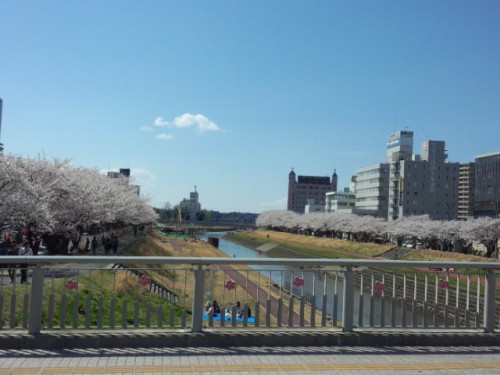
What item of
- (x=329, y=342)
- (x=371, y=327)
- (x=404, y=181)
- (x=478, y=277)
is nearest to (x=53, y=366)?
(x=329, y=342)

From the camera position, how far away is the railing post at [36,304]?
643cm

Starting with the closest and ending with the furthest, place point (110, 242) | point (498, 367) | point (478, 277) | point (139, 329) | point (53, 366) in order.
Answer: point (53, 366) → point (498, 367) → point (139, 329) → point (478, 277) → point (110, 242)

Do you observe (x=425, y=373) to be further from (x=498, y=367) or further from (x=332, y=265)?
(x=332, y=265)

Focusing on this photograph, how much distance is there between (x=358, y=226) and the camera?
8650 cm

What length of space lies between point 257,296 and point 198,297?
932mm

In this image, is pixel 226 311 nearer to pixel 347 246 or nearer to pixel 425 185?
pixel 347 246

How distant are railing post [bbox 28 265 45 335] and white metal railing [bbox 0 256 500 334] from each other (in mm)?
12

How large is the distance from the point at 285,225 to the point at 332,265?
429 feet

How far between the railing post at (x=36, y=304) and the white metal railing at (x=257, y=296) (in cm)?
1

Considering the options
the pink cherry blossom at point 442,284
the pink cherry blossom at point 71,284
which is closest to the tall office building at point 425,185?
the pink cherry blossom at point 442,284

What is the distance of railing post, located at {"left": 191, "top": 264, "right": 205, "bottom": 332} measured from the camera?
6816 mm

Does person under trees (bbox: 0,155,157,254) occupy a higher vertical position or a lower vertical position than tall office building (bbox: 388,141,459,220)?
lower

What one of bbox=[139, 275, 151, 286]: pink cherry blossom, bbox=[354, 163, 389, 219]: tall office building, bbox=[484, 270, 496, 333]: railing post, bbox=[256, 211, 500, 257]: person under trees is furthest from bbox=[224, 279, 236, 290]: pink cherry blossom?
bbox=[354, 163, 389, 219]: tall office building

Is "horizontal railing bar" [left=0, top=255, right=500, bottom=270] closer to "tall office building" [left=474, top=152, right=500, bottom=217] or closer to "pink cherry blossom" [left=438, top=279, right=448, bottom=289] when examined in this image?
"pink cherry blossom" [left=438, top=279, right=448, bottom=289]
